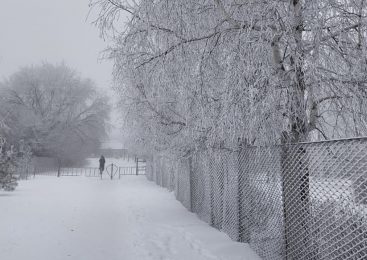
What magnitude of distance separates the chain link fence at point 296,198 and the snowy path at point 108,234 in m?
0.46

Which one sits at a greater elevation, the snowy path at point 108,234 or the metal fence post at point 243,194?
the metal fence post at point 243,194

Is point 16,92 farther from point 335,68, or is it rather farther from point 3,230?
point 335,68

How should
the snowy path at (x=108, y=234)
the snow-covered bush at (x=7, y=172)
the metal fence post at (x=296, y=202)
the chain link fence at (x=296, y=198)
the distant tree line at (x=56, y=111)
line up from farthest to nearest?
the distant tree line at (x=56, y=111), the snow-covered bush at (x=7, y=172), the snowy path at (x=108, y=234), the metal fence post at (x=296, y=202), the chain link fence at (x=296, y=198)

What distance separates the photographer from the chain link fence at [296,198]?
339 cm

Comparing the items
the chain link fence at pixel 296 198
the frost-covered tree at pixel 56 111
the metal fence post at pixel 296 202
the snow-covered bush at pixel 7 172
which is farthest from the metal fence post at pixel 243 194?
the frost-covered tree at pixel 56 111

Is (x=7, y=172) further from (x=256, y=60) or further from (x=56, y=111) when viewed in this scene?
(x=56, y=111)

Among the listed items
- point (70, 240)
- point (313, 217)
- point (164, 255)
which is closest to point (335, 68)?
point (313, 217)

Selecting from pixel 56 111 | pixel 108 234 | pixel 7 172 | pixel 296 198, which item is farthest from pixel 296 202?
pixel 56 111

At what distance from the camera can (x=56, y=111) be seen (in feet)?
135

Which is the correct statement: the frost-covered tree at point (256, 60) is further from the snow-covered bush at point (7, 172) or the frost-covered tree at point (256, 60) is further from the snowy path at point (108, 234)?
the snow-covered bush at point (7, 172)

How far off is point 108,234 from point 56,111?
116ft

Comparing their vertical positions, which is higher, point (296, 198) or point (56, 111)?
point (56, 111)

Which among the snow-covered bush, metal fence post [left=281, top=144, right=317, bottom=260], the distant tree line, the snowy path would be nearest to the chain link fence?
metal fence post [left=281, top=144, right=317, bottom=260]

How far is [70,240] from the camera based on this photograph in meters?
7.20
